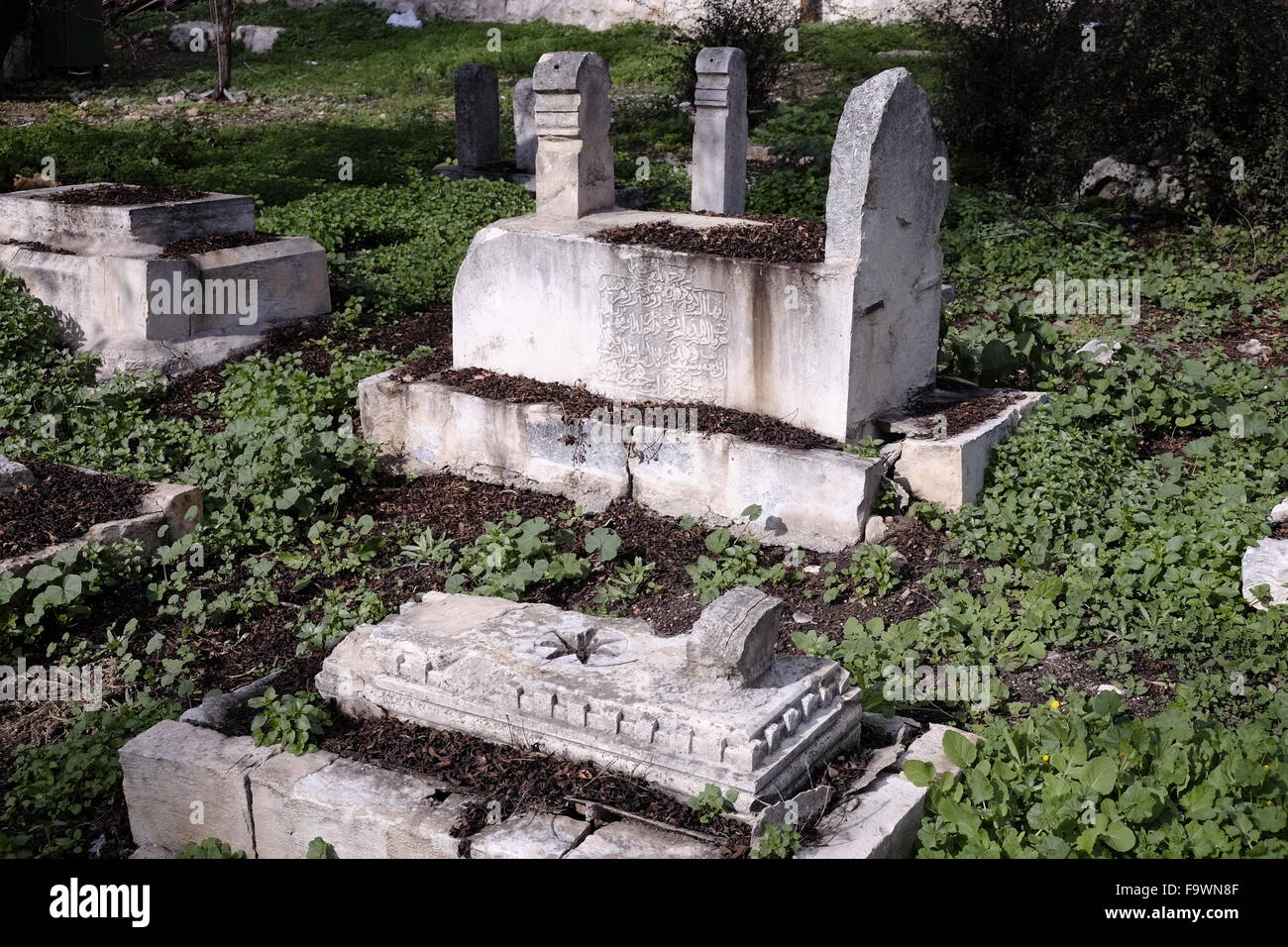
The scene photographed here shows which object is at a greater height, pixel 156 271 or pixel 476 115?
pixel 476 115

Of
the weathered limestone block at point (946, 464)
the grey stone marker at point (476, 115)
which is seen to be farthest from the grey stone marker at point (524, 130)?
the weathered limestone block at point (946, 464)

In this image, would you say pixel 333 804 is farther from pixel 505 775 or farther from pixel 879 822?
pixel 879 822

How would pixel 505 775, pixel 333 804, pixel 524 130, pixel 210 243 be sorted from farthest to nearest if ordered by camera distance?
pixel 524 130 < pixel 210 243 < pixel 505 775 < pixel 333 804

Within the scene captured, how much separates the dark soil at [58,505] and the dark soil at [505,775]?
7.50ft

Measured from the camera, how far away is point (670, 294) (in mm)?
6395

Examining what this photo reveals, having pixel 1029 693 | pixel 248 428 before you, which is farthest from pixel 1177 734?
pixel 248 428

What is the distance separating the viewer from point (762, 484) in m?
6.11

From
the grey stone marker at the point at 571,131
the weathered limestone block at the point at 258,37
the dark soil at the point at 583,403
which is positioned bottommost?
the dark soil at the point at 583,403

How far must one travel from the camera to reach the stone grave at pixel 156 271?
8.37 meters

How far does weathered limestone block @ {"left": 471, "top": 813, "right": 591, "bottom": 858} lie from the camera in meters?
3.52

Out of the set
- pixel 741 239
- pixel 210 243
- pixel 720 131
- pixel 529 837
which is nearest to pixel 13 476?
pixel 210 243

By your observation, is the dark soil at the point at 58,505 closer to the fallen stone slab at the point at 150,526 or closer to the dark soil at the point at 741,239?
the fallen stone slab at the point at 150,526

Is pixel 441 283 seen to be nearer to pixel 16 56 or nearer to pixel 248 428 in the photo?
pixel 248 428

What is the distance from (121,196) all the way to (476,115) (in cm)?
493
